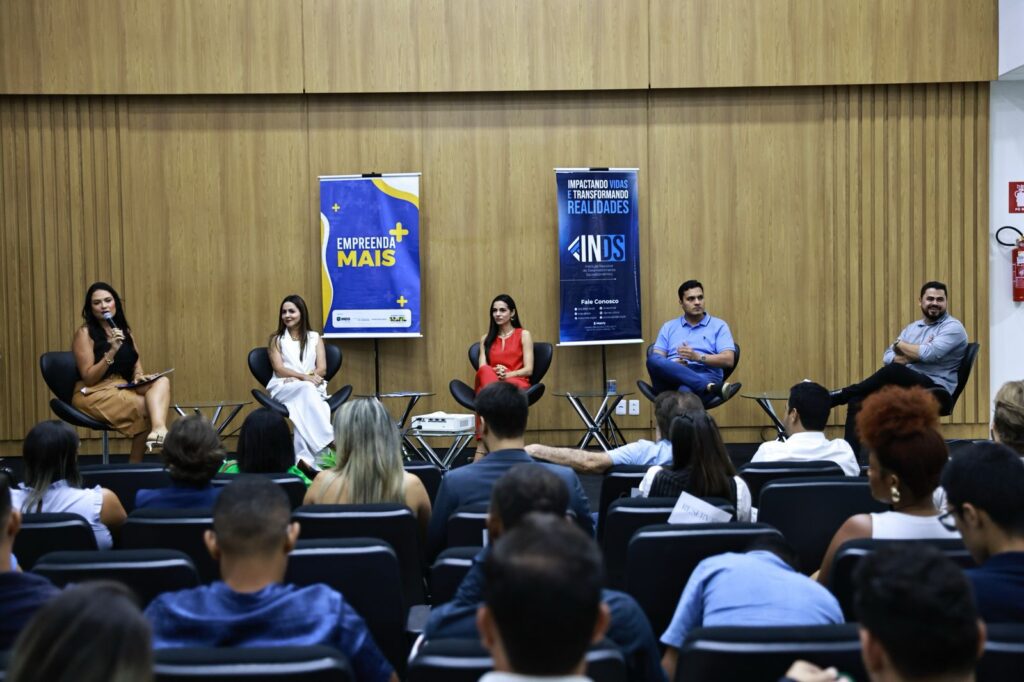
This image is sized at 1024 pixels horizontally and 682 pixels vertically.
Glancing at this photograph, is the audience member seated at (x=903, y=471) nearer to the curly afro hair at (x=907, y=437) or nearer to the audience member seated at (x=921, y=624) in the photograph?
the curly afro hair at (x=907, y=437)

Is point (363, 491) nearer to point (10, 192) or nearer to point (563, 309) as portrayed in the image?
point (563, 309)

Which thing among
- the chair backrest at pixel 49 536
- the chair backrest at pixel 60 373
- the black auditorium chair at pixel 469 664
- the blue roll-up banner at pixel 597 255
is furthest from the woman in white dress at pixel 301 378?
the black auditorium chair at pixel 469 664

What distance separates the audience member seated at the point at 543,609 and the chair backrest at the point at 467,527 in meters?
1.65

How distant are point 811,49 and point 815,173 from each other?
1.06 meters

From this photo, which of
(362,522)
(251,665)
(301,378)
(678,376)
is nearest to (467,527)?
(362,522)

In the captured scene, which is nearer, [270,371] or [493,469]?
[493,469]

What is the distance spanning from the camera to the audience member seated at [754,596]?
2.09 metres

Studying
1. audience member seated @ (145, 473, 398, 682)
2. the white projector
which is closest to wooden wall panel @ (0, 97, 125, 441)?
the white projector

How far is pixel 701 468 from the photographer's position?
333 cm

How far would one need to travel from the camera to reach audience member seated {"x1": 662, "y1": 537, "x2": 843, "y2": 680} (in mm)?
2090

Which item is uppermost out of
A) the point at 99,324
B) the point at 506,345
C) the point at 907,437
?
the point at 99,324

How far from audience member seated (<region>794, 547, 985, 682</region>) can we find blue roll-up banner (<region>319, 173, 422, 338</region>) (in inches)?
293

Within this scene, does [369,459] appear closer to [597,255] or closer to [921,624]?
[921,624]

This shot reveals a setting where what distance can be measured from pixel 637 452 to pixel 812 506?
3.49 feet
